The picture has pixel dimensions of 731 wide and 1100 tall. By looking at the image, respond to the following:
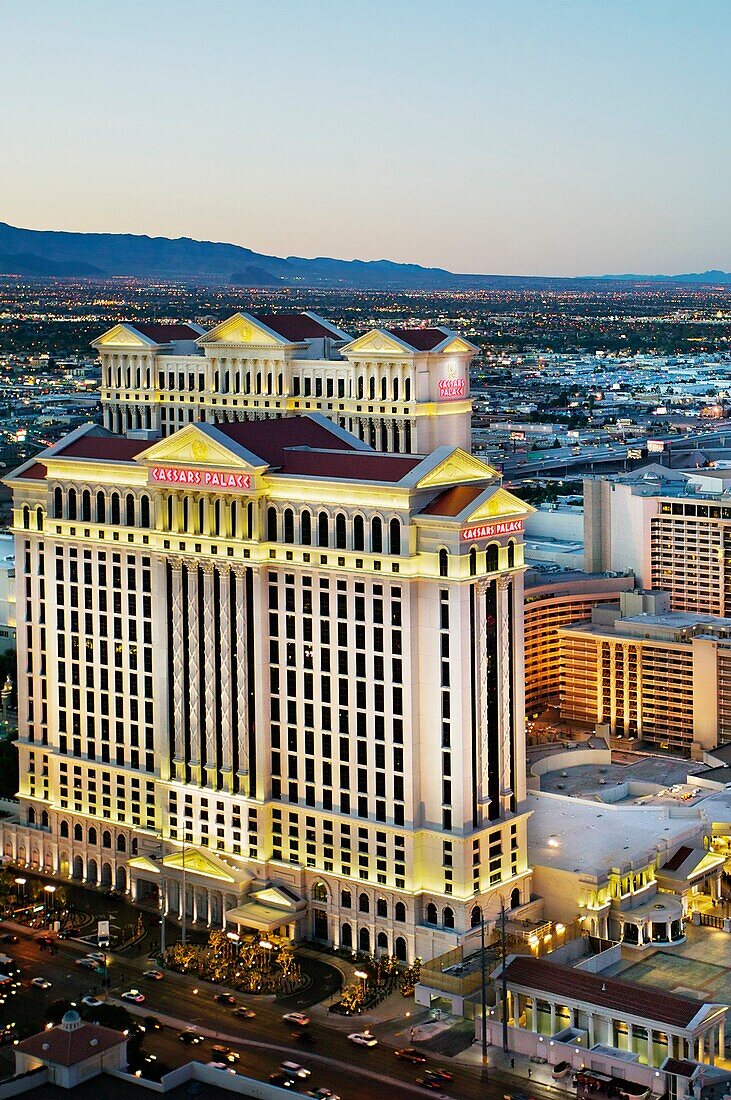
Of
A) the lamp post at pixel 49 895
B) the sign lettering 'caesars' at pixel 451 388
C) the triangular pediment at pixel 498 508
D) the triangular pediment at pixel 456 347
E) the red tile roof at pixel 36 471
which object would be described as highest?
the triangular pediment at pixel 456 347

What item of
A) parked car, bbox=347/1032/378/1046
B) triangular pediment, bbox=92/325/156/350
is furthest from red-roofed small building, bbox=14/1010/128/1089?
triangular pediment, bbox=92/325/156/350

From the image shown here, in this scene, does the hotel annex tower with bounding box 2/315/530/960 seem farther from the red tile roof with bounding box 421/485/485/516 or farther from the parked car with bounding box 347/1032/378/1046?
the parked car with bounding box 347/1032/378/1046

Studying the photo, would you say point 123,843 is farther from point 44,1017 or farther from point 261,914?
point 44,1017

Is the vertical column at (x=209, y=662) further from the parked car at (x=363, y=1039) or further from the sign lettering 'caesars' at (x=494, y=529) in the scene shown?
the parked car at (x=363, y=1039)

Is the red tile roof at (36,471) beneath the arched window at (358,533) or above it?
above

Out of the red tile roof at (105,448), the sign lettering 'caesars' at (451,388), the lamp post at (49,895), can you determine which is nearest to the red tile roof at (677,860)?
the sign lettering 'caesars' at (451,388)

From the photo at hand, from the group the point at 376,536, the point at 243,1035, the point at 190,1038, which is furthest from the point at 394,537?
the point at 190,1038

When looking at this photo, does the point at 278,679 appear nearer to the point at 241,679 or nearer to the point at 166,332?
the point at 241,679
